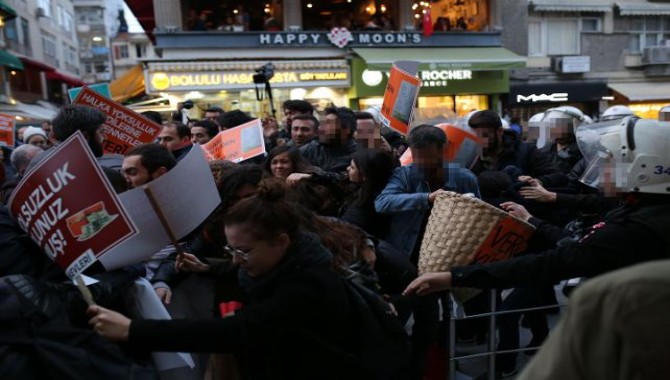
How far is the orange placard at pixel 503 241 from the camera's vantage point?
109 inches

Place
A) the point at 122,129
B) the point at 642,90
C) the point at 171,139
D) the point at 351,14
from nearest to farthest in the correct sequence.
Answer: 1. the point at 122,129
2. the point at 171,139
3. the point at 351,14
4. the point at 642,90

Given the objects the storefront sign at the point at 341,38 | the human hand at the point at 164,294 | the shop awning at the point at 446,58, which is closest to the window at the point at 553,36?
the shop awning at the point at 446,58

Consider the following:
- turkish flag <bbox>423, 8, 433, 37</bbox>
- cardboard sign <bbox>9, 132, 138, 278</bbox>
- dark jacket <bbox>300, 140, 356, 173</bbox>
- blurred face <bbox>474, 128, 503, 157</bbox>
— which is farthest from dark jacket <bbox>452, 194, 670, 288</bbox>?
turkish flag <bbox>423, 8, 433, 37</bbox>

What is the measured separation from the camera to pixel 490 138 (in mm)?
4871

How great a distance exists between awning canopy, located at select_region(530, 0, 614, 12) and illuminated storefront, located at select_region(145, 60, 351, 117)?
26.5 feet

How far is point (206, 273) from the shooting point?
9.30 feet

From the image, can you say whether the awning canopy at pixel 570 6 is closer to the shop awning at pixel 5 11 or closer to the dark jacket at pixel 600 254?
the dark jacket at pixel 600 254

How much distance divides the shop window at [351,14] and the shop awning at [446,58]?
147 cm

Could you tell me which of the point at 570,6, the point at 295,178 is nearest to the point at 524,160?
the point at 295,178

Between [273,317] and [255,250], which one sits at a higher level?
[255,250]

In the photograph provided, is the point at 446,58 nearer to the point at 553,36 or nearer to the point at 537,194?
the point at 553,36

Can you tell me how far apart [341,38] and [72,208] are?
1618 centimetres

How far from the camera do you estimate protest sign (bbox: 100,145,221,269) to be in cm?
236

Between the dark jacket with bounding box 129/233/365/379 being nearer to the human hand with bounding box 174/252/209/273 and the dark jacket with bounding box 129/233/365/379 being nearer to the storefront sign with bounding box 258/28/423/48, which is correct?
the human hand with bounding box 174/252/209/273
